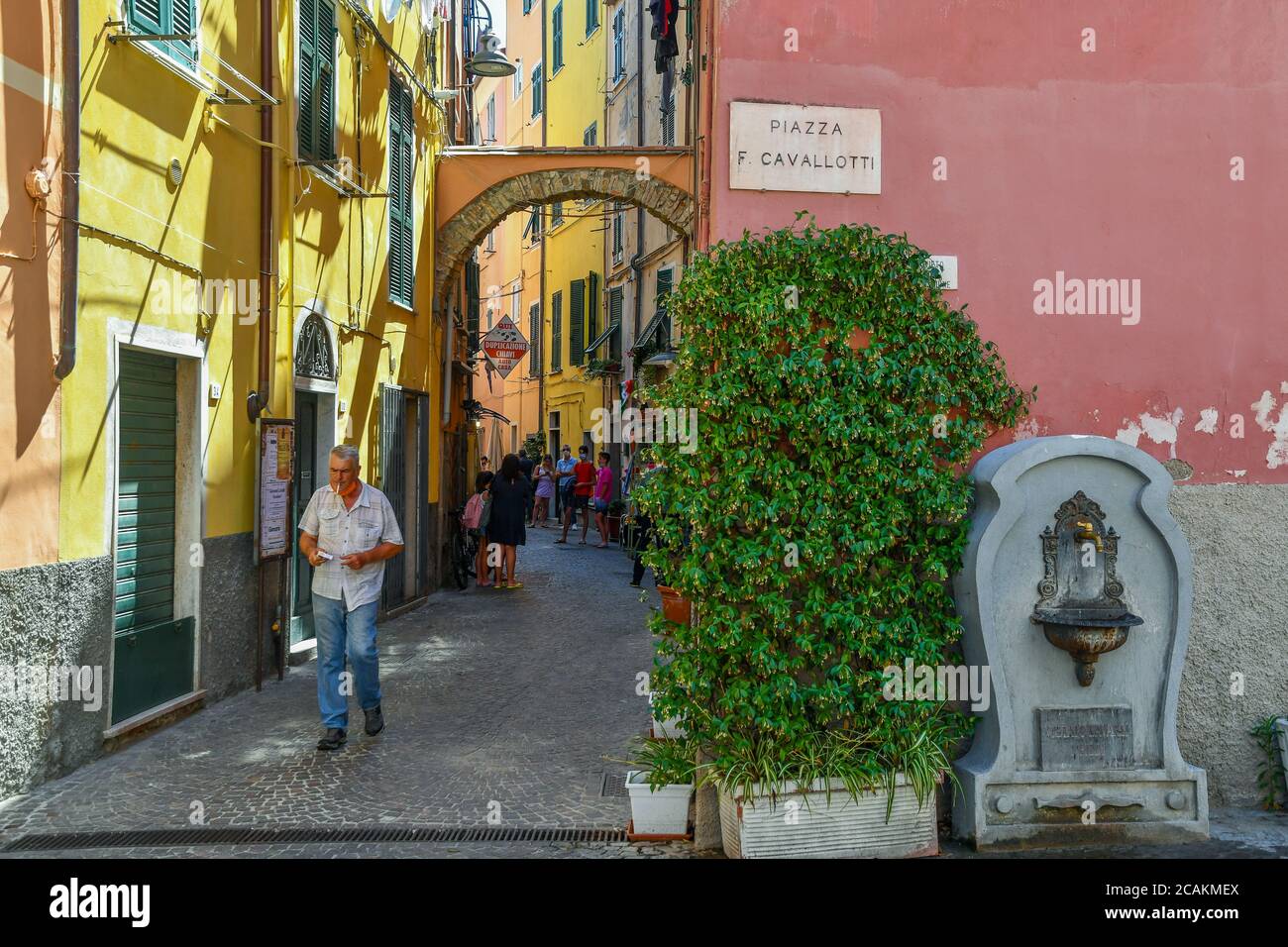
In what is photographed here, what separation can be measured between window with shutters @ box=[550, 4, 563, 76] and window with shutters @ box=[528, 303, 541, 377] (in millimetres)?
6320

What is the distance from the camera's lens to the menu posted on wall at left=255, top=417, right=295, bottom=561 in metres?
8.70

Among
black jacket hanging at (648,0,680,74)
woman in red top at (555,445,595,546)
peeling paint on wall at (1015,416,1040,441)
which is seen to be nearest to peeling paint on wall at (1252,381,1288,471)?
peeling paint on wall at (1015,416,1040,441)

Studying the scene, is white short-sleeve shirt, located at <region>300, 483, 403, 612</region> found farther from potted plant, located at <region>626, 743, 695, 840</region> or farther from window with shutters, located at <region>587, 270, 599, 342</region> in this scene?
window with shutters, located at <region>587, 270, 599, 342</region>

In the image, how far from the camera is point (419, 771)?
6414 millimetres

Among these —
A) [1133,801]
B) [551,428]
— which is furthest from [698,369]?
[551,428]

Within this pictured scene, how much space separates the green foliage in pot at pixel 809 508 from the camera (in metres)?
5.04

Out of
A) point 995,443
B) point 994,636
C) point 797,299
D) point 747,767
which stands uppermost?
point 797,299

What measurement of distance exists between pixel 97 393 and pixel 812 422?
405 centimetres

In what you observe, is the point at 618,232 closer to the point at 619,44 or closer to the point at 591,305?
the point at 591,305

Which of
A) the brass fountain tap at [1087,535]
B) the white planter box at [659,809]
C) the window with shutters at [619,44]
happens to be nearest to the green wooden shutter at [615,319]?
the window with shutters at [619,44]

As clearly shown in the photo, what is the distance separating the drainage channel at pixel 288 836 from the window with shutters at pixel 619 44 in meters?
20.2

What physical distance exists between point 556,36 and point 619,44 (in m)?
6.33

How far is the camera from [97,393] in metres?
6.47
